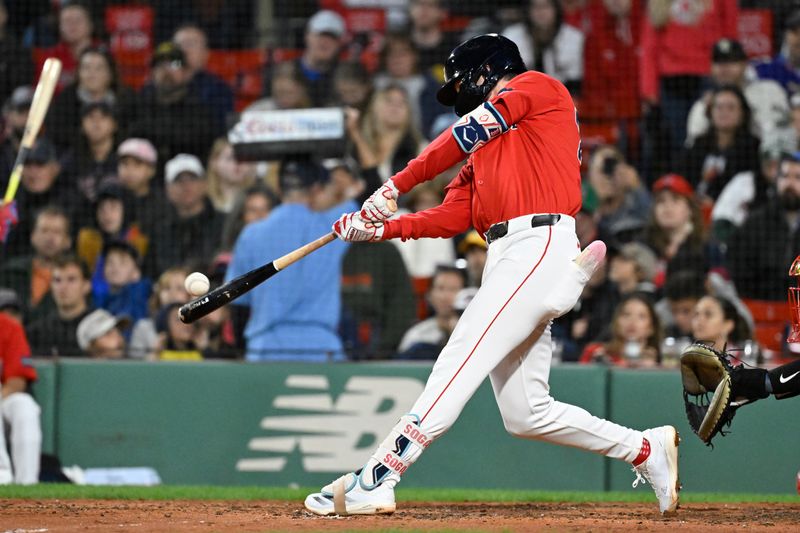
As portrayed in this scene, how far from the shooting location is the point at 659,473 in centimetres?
564

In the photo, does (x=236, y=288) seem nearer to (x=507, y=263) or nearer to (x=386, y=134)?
(x=507, y=263)

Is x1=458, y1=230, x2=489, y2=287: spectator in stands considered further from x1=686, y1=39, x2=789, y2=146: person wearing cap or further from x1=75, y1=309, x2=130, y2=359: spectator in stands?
x1=75, y1=309, x2=130, y2=359: spectator in stands

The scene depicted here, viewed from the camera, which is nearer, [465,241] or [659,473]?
[659,473]

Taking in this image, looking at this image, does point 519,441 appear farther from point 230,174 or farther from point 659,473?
point 230,174

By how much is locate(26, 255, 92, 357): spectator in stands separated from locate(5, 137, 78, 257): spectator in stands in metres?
0.81

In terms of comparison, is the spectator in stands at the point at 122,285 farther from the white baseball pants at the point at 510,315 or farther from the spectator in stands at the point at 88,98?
the white baseball pants at the point at 510,315

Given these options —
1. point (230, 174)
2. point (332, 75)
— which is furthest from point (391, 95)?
point (230, 174)

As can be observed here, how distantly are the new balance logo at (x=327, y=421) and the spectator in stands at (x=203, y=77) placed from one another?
3150 mm

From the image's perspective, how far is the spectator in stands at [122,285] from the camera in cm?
983

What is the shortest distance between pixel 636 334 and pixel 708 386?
2.99 metres

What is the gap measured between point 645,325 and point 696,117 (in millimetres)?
2504

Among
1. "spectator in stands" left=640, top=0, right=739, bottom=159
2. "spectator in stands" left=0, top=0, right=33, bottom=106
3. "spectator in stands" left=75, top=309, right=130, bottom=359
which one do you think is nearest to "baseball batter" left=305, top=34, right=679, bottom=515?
"spectator in stands" left=75, top=309, right=130, bottom=359

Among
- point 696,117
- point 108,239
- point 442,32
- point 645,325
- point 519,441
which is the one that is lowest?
point 519,441

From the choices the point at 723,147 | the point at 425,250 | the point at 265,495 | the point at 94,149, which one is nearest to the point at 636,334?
the point at 425,250
